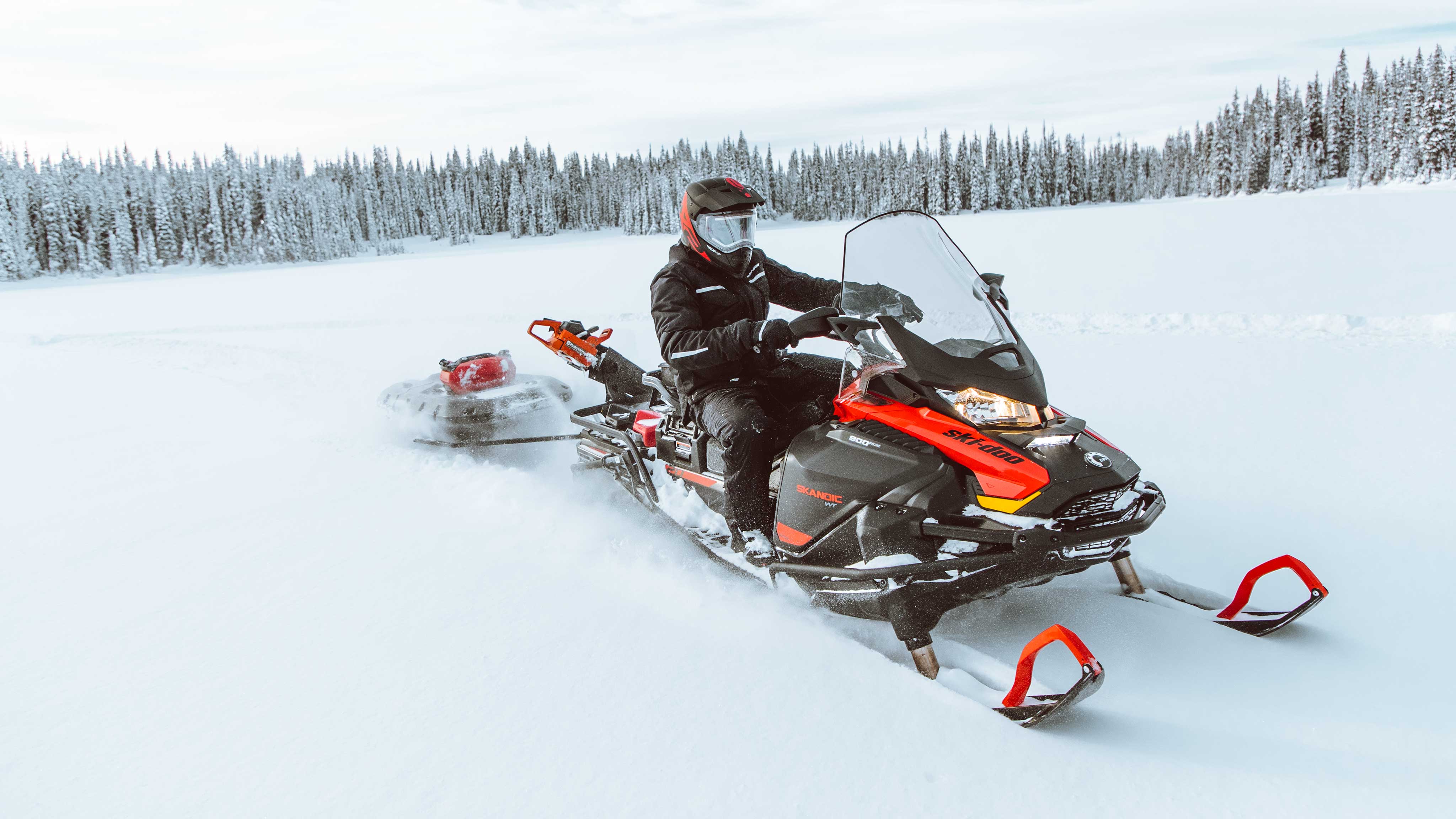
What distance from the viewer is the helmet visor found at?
3.44m

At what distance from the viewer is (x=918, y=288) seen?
298 centimetres

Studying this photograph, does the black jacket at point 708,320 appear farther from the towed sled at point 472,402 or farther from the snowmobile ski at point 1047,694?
the towed sled at point 472,402

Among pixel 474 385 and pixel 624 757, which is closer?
pixel 624 757

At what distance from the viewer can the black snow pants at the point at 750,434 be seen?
3.14m

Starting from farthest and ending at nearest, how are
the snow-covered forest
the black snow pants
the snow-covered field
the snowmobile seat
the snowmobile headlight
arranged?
the snow-covered forest
the snowmobile seat
the black snow pants
the snowmobile headlight
the snow-covered field

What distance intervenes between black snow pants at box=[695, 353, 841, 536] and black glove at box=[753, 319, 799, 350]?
0.97ft

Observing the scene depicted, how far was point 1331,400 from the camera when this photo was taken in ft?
17.1

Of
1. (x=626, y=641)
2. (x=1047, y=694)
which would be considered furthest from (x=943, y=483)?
(x=626, y=641)

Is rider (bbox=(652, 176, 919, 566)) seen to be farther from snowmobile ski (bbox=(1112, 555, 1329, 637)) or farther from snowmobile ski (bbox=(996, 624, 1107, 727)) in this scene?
snowmobile ski (bbox=(1112, 555, 1329, 637))

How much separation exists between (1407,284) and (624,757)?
11.5 metres

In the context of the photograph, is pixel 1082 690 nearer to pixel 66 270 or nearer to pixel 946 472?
pixel 946 472

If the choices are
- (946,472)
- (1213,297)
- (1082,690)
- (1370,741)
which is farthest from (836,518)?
(1213,297)

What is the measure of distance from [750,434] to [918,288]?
83 cm

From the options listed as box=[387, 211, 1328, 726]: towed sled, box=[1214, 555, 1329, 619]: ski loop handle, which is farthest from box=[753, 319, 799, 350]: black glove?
box=[1214, 555, 1329, 619]: ski loop handle
